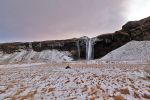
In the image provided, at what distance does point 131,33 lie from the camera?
60.8 meters

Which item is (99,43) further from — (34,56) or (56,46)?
(34,56)

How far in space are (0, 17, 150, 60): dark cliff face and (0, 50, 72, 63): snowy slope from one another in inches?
87.4

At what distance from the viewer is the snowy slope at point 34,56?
61134 millimetres

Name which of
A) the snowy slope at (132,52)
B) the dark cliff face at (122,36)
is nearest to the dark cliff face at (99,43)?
the dark cliff face at (122,36)

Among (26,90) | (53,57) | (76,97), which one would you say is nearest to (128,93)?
(76,97)

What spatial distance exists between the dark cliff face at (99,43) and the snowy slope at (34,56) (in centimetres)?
222

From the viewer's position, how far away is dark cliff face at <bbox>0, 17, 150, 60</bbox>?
60188 millimetres

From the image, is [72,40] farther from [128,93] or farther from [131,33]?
[128,93]

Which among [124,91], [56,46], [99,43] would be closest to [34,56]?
[56,46]

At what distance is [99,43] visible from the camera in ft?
214

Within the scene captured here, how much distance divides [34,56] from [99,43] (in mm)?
19191

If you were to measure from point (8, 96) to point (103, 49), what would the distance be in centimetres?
5172

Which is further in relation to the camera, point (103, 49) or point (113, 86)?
point (103, 49)

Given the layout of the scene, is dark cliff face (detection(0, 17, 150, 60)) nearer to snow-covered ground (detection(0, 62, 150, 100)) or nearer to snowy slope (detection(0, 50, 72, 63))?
snowy slope (detection(0, 50, 72, 63))
